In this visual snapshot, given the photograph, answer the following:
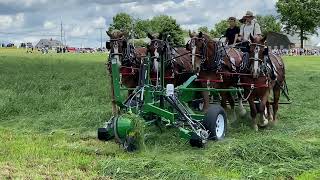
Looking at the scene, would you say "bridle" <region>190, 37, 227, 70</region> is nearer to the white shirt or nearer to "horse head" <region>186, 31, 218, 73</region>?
"horse head" <region>186, 31, 218, 73</region>

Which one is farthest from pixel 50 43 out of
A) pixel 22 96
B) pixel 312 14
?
pixel 22 96

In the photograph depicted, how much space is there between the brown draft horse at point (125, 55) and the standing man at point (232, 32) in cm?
242

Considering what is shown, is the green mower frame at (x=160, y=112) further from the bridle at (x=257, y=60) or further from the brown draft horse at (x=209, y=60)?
the bridle at (x=257, y=60)

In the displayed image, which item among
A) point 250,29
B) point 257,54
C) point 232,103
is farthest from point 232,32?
point 257,54

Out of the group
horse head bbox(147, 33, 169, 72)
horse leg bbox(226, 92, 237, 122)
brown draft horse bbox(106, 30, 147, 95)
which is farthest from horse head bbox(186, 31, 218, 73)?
horse leg bbox(226, 92, 237, 122)

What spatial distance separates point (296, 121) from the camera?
13086mm

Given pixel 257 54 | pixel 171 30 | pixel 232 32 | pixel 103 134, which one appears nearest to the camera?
pixel 103 134

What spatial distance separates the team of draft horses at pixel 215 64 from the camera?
37.8 ft

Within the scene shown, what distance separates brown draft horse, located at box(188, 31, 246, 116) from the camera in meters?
Result: 11.5

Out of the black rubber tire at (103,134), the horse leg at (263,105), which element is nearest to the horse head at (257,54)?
the horse leg at (263,105)

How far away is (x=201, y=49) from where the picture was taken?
1159cm

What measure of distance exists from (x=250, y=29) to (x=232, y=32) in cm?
82

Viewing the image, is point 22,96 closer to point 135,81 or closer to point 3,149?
point 135,81

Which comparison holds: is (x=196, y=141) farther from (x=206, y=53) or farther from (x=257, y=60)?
(x=257, y=60)
